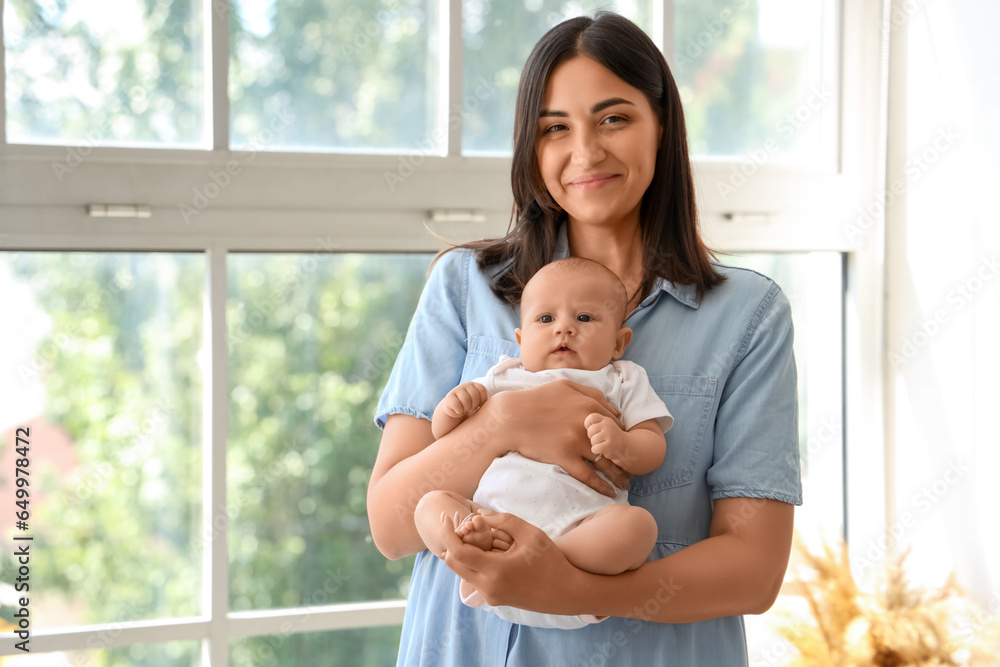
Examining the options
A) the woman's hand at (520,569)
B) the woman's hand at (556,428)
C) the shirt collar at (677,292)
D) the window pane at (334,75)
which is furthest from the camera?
the window pane at (334,75)

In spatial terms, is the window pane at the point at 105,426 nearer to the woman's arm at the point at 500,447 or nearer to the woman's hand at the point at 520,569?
the woman's arm at the point at 500,447

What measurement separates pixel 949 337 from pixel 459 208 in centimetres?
118

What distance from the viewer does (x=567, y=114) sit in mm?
1121

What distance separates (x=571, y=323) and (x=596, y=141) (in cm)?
25

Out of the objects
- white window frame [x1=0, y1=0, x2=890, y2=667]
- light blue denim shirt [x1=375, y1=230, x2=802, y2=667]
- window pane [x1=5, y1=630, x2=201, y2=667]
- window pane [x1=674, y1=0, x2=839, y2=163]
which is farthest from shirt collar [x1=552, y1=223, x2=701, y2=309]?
window pane [x1=5, y1=630, x2=201, y2=667]

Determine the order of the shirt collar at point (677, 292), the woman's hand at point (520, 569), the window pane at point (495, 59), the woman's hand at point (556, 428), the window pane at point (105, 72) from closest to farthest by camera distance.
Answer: the woman's hand at point (520, 569), the woman's hand at point (556, 428), the shirt collar at point (677, 292), the window pane at point (105, 72), the window pane at point (495, 59)

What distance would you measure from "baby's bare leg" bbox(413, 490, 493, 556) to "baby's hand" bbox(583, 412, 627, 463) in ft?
0.53

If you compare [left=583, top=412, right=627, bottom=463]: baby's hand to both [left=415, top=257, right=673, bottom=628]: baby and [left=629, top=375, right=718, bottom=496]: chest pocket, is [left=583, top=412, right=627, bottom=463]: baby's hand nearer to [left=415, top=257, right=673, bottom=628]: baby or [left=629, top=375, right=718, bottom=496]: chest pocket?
[left=415, top=257, right=673, bottom=628]: baby

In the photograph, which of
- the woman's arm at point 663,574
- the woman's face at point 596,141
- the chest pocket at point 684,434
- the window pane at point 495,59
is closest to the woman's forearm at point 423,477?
the woman's arm at point 663,574

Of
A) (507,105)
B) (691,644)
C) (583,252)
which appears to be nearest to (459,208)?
(507,105)

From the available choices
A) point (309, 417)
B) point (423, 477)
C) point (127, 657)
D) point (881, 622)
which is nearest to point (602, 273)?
point (423, 477)

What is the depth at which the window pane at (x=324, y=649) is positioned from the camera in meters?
1.86

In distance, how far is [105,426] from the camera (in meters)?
1.76

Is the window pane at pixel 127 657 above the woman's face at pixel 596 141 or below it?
below
